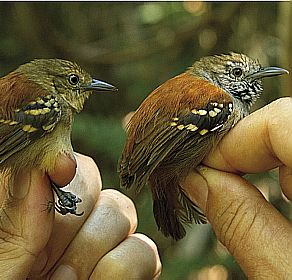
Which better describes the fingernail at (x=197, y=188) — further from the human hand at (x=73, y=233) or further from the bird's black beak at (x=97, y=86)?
the bird's black beak at (x=97, y=86)

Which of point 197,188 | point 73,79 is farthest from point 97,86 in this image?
point 197,188

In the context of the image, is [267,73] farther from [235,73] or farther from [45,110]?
[45,110]

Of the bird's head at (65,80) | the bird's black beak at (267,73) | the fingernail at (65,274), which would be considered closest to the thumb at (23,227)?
the fingernail at (65,274)

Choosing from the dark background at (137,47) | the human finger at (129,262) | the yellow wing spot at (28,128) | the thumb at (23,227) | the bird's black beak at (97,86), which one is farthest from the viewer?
the dark background at (137,47)

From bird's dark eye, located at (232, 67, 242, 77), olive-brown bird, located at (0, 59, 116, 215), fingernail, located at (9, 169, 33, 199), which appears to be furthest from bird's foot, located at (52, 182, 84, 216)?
bird's dark eye, located at (232, 67, 242, 77)

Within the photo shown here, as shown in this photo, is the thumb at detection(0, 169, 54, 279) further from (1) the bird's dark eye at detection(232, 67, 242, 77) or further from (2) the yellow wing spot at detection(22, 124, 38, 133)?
(1) the bird's dark eye at detection(232, 67, 242, 77)
